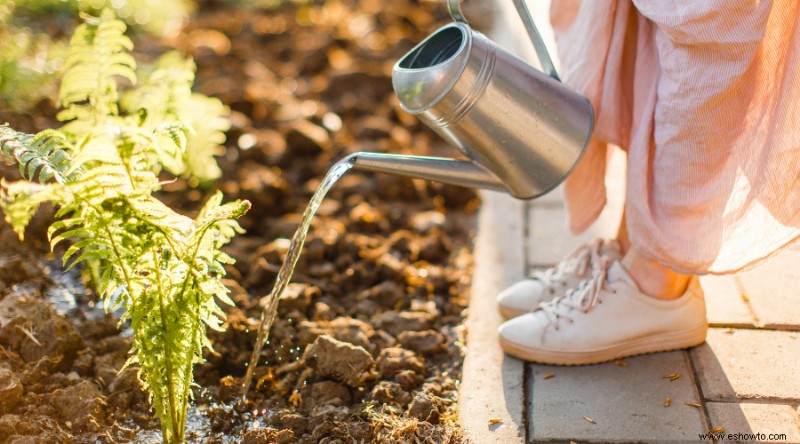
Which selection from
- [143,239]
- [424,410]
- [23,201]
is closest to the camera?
[23,201]

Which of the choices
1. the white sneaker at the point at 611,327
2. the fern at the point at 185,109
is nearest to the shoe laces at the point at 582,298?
the white sneaker at the point at 611,327

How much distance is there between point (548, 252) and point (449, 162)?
89 cm

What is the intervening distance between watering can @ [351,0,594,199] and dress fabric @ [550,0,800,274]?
5.5 inches

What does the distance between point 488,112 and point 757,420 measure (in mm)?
909

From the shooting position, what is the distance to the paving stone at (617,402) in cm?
188

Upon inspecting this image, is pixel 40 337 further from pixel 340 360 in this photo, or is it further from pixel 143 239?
pixel 340 360

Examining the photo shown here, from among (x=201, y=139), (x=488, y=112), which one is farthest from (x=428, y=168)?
(x=201, y=139)

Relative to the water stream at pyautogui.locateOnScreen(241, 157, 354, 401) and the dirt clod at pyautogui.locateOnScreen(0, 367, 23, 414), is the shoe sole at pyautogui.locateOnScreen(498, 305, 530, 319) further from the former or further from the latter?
the dirt clod at pyautogui.locateOnScreen(0, 367, 23, 414)

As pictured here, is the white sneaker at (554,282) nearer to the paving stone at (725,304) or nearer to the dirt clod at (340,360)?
the paving stone at (725,304)

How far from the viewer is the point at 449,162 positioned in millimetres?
1947

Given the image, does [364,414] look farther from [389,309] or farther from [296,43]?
[296,43]

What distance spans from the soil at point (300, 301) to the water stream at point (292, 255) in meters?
0.09

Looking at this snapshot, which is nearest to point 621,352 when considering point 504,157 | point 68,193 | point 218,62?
point 504,157

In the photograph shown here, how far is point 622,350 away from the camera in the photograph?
2.14 meters
